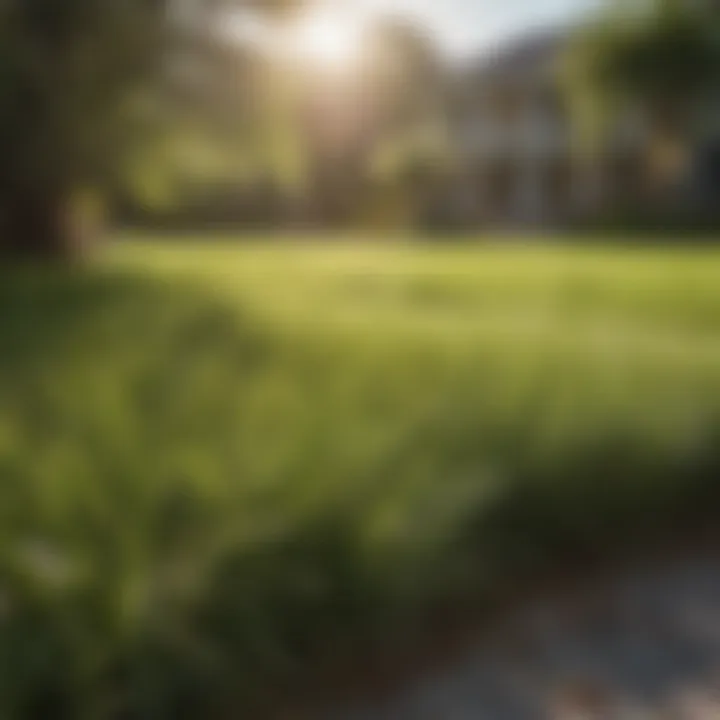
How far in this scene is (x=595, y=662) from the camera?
6.91 feet

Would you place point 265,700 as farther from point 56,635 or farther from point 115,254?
point 115,254

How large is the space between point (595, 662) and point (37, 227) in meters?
4.13

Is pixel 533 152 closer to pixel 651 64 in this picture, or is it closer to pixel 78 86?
pixel 651 64

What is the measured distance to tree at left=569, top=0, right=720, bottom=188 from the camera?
13.6ft

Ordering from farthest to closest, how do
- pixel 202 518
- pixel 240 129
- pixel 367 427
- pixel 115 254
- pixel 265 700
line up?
pixel 115 254, pixel 240 129, pixel 367 427, pixel 202 518, pixel 265 700

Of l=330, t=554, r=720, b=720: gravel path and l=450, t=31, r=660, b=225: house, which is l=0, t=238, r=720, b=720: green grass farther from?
l=450, t=31, r=660, b=225: house

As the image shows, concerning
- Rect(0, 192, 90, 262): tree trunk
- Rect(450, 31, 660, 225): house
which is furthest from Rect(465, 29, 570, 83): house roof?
Rect(0, 192, 90, 262): tree trunk

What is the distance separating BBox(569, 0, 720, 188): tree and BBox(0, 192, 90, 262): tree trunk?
2.51 metres

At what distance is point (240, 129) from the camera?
18.4 ft

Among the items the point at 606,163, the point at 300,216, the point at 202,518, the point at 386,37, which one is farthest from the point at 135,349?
the point at 300,216

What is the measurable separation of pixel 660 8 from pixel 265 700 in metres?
3.19

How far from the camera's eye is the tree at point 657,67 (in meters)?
4.16

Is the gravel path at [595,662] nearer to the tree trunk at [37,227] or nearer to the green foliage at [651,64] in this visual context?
the green foliage at [651,64]

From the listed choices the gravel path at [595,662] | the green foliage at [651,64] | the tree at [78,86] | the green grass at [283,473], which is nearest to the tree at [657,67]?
the green foliage at [651,64]
